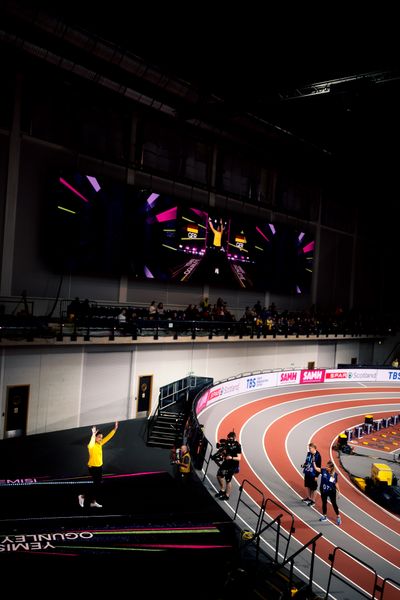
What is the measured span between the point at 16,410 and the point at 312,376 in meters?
19.5

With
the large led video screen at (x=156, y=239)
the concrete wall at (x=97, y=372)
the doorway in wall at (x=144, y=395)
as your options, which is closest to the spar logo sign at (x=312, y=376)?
the concrete wall at (x=97, y=372)

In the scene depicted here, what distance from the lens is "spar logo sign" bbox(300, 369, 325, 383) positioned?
90.5 feet

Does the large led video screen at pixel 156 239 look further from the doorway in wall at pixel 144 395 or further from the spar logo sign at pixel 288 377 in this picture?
the spar logo sign at pixel 288 377

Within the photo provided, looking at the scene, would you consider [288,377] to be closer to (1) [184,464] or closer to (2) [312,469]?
(2) [312,469]

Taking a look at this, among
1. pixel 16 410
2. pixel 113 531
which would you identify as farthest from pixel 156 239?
pixel 113 531

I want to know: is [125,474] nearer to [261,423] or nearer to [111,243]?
[261,423]

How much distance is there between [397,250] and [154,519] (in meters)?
41.7

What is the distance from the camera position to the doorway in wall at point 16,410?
48.3 ft

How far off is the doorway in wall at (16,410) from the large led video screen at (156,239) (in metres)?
6.72

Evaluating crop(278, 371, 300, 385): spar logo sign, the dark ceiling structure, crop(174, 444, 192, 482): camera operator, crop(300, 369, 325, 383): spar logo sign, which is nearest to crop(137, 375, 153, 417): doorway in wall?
crop(174, 444, 192, 482): camera operator

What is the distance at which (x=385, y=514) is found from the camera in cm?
1109

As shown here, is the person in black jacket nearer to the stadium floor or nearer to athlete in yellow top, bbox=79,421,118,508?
the stadium floor

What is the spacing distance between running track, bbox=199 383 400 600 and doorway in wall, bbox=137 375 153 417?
2820mm

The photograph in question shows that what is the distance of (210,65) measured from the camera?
20.1 m
